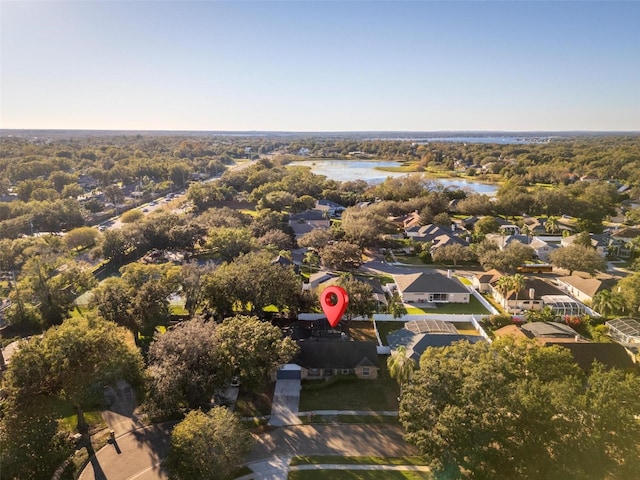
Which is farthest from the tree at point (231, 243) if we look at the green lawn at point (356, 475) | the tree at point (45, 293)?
the green lawn at point (356, 475)

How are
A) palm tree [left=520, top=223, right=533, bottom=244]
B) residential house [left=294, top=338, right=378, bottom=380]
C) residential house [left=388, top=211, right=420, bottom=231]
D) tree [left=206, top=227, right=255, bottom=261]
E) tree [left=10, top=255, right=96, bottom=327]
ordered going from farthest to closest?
residential house [left=388, top=211, right=420, bottom=231]
palm tree [left=520, top=223, right=533, bottom=244]
tree [left=206, top=227, right=255, bottom=261]
tree [left=10, top=255, right=96, bottom=327]
residential house [left=294, top=338, right=378, bottom=380]

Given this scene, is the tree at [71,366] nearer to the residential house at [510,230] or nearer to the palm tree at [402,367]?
the palm tree at [402,367]

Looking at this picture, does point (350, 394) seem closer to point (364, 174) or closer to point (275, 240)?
point (275, 240)

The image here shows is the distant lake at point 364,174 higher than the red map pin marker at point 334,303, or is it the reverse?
the red map pin marker at point 334,303

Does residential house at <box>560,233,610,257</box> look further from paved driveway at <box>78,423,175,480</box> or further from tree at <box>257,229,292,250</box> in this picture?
paved driveway at <box>78,423,175,480</box>

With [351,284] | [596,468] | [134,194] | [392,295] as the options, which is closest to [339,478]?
[596,468]

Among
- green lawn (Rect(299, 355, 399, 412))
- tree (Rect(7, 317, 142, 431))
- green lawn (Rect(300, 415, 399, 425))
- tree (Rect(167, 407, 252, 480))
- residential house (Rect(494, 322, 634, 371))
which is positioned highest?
tree (Rect(7, 317, 142, 431))

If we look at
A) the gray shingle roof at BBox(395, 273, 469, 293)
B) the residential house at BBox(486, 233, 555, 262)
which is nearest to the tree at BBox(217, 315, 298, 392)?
the gray shingle roof at BBox(395, 273, 469, 293)
